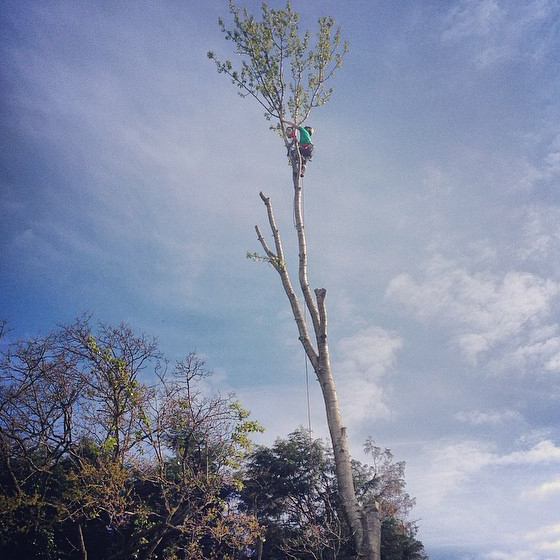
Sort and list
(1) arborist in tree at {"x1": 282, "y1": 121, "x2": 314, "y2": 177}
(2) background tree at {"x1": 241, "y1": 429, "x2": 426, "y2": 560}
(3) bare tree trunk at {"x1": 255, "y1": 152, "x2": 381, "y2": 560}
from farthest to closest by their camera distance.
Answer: (2) background tree at {"x1": 241, "y1": 429, "x2": 426, "y2": 560}, (1) arborist in tree at {"x1": 282, "y1": 121, "x2": 314, "y2": 177}, (3) bare tree trunk at {"x1": 255, "y1": 152, "x2": 381, "y2": 560}

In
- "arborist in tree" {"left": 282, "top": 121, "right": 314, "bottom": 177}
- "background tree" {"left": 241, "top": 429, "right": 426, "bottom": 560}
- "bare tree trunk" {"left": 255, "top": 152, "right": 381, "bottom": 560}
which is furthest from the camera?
"background tree" {"left": 241, "top": 429, "right": 426, "bottom": 560}

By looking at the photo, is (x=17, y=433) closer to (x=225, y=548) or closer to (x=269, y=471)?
(x=225, y=548)

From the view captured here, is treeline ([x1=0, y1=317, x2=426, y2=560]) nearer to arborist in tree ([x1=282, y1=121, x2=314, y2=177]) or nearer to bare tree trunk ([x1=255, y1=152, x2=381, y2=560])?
bare tree trunk ([x1=255, y1=152, x2=381, y2=560])

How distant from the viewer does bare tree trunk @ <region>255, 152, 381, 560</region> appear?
23.4 ft

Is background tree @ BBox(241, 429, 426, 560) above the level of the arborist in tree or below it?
below

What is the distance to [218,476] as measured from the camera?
9672 millimetres

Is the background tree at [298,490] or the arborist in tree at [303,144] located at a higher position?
the arborist in tree at [303,144]

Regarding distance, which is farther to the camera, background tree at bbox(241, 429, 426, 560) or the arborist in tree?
background tree at bbox(241, 429, 426, 560)

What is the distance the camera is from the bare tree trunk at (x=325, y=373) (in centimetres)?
714

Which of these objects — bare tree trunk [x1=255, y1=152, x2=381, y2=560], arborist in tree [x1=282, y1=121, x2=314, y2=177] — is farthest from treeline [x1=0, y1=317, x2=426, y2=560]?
arborist in tree [x1=282, y1=121, x2=314, y2=177]

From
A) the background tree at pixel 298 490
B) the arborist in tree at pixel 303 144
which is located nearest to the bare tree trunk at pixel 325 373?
the arborist in tree at pixel 303 144

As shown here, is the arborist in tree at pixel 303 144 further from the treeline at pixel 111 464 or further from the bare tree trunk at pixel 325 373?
the treeline at pixel 111 464

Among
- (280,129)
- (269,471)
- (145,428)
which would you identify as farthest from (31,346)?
(269,471)

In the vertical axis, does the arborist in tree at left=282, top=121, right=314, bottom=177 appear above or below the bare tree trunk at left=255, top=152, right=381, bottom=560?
above
